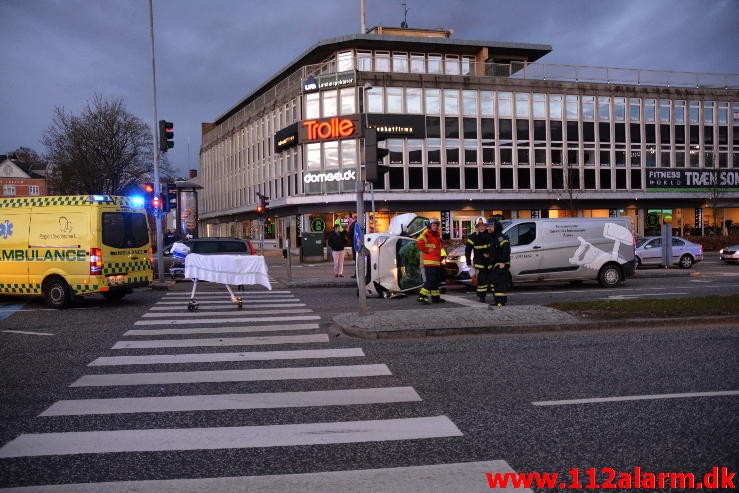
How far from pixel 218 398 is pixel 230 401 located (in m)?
0.18

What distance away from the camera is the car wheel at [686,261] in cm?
2433

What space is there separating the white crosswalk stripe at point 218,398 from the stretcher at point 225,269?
1960 millimetres

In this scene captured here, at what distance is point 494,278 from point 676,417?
7.27 m

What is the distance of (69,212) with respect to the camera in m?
13.0

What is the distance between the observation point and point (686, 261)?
24.4 m

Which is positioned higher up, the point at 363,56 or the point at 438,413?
the point at 363,56

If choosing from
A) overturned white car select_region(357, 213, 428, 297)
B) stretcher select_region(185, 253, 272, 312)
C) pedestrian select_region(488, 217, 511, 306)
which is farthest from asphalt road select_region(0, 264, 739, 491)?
Answer: overturned white car select_region(357, 213, 428, 297)

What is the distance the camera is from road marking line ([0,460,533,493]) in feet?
12.2

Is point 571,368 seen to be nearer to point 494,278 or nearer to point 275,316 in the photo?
point 494,278

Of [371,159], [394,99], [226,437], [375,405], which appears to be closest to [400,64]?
[394,99]

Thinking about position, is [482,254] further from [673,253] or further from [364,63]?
[364,63]

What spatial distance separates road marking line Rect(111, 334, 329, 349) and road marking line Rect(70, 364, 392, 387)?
1.74 metres

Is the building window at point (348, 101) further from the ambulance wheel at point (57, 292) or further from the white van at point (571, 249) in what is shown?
the ambulance wheel at point (57, 292)

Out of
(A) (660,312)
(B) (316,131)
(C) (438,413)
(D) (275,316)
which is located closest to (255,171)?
(B) (316,131)
